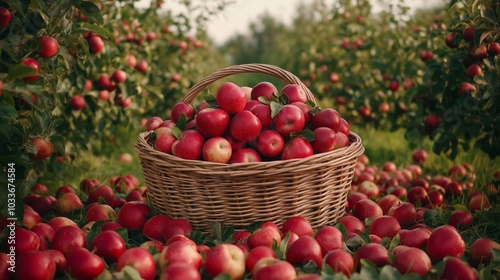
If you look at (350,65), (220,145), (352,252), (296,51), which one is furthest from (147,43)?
(296,51)

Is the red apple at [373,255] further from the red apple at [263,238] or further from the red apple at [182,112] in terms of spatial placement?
the red apple at [182,112]

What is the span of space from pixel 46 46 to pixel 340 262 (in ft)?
5.01

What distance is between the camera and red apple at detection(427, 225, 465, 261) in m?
2.09

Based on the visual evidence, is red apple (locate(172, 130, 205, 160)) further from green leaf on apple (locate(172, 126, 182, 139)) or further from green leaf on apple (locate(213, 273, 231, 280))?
green leaf on apple (locate(213, 273, 231, 280))

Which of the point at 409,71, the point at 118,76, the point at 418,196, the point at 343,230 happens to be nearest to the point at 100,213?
the point at 343,230

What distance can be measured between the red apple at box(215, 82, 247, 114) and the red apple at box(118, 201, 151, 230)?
64cm

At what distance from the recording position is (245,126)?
2.42 m

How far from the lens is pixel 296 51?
8.88 m

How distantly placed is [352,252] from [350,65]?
14.0 ft

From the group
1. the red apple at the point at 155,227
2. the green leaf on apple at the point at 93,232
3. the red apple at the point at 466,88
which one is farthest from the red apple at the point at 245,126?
the red apple at the point at 466,88

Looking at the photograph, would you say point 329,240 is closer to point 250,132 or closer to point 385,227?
point 385,227

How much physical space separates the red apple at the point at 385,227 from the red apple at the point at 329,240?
30 centimetres

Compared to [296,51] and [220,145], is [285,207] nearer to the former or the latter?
[220,145]

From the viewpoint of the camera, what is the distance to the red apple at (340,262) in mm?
1923
